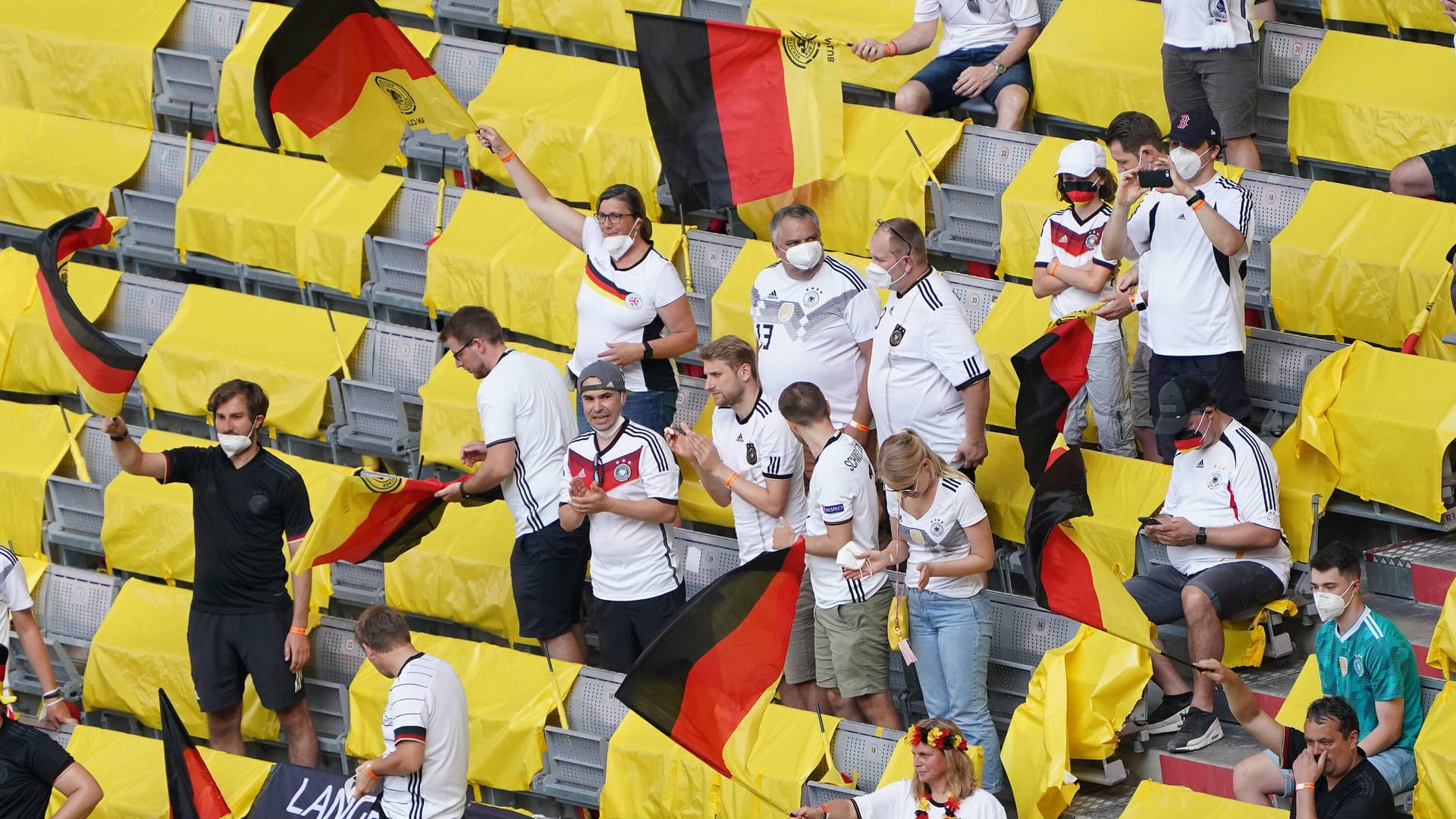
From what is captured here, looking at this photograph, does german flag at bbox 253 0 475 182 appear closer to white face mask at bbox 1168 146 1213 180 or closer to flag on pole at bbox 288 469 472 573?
flag on pole at bbox 288 469 472 573

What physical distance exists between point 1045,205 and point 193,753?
4.27m

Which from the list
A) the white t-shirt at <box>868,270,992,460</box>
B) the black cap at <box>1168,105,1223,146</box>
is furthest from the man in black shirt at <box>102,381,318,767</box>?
the black cap at <box>1168,105,1223,146</box>

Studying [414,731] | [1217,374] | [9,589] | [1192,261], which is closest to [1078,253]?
[1192,261]

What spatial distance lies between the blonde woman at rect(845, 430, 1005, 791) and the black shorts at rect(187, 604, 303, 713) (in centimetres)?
239

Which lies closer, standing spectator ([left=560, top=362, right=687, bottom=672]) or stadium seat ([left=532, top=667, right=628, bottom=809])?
standing spectator ([left=560, top=362, right=687, bottom=672])

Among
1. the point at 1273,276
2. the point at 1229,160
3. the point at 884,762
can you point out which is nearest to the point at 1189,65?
the point at 1229,160

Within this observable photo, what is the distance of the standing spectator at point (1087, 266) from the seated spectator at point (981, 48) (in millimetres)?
1548

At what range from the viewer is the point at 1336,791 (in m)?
6.55

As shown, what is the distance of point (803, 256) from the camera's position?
795 centimetres

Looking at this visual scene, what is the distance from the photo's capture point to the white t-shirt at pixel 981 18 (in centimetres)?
967

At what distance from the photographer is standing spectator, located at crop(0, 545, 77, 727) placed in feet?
26.5

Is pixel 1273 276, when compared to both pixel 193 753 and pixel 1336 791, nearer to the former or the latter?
pixel 1336 791

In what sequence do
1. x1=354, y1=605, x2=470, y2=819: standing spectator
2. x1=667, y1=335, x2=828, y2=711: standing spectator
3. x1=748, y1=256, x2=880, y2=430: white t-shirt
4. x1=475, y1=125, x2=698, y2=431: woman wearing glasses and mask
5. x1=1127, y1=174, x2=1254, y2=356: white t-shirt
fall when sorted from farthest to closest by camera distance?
x1=475, y1=125, x2=698, y2=431: woman wearing glasses and mask
x1=748, y1=256, x2=880, y2=430: white t-shirt
x1=1127, y1=174, x2=1254, y2=356: white t-shirt
x1=667, y1=335, x2=828, y2=711: standing spectator
x1=354, y1=605, x2=470, y2=819: standing spectator

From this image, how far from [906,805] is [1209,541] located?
1589 mm
